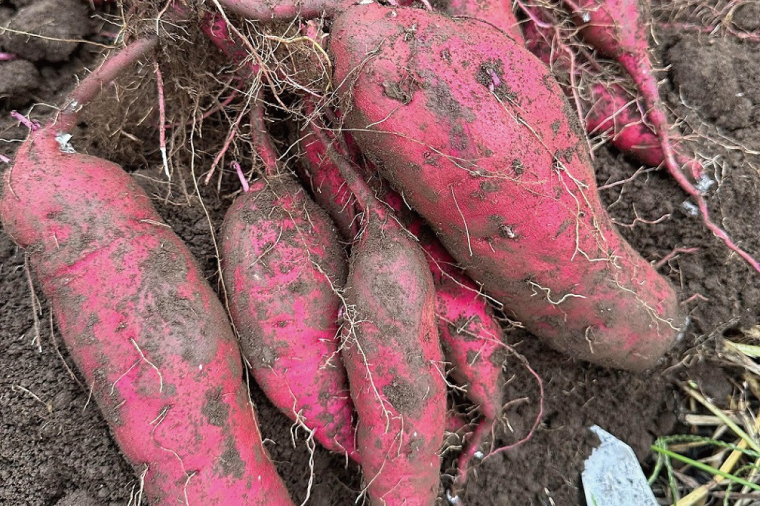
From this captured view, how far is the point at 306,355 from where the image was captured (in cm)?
112

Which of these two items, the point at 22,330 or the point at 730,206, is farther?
the point at 730,206

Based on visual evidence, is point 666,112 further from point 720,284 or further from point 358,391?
point 358,391

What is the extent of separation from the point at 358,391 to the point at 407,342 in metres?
0.16

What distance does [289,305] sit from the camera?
111 centimetres

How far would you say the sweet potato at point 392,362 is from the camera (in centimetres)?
106

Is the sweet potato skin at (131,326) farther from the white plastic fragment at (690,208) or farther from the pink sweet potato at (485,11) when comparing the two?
the white plastic fragment at (690,208)

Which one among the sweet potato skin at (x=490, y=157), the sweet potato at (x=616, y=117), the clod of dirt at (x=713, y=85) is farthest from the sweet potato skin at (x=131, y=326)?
the clod of dirt at (x=713, y=85)

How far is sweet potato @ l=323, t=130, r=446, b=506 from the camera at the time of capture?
1.06 metres

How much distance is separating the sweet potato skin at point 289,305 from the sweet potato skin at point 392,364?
0.24ft

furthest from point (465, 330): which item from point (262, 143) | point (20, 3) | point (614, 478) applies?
point (20, 3)

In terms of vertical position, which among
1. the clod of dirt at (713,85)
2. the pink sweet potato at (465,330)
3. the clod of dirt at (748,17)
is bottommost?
the pink sweet potato at (465,330)

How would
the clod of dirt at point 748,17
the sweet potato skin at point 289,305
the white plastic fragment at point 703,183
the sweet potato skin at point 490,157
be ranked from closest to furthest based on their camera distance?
the sweet potato skin at point 490,157, the sweet potato skin at point 289,305, the white plastic fragment at point 703,183, the clod of dirt at point 748,17

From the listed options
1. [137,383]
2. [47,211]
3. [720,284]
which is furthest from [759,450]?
[47,211]

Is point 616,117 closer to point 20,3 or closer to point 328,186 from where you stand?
point 328,186
